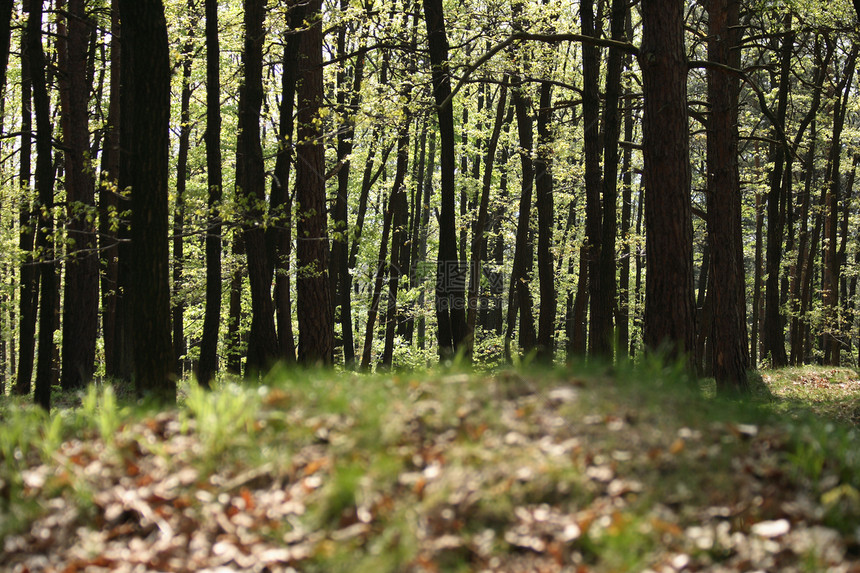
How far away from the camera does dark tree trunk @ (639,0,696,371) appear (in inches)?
340

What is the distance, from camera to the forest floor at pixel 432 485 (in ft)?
10.9

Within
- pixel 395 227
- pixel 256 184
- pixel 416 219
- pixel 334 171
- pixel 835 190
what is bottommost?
pixel 256 184

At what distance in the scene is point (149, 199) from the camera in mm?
6711

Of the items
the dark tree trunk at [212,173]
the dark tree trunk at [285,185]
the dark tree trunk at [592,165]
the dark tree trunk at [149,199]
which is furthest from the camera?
the dark tree trunk at [592,165]

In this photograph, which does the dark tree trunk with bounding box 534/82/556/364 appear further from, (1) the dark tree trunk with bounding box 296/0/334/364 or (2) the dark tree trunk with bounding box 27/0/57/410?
(2) the dark tree trunk with bounding box 27/0/57/410

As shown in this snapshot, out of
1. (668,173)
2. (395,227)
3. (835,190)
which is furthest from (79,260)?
(835,190)

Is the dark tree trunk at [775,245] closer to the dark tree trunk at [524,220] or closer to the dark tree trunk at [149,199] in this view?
the dark tree trunk at [524,220]

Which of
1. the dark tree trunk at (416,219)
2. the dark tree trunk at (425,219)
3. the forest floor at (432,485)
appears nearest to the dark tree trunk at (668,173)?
the forest floor at (432,485)

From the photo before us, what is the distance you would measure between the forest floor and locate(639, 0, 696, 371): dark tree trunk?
4.22 m

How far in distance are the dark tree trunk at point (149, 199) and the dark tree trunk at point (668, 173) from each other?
557 cm

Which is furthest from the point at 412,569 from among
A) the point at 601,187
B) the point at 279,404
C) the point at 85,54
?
the point at 85,54

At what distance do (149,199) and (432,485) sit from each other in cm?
445

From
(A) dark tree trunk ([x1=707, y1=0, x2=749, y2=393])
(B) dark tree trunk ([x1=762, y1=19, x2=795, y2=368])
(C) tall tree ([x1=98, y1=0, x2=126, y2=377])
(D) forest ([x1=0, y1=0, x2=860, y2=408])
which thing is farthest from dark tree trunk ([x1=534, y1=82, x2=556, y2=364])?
(C) tall tree ([x1=98, y1=0, x2=126, y2=377])

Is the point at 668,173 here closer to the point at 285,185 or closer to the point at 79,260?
the point at 285,185
